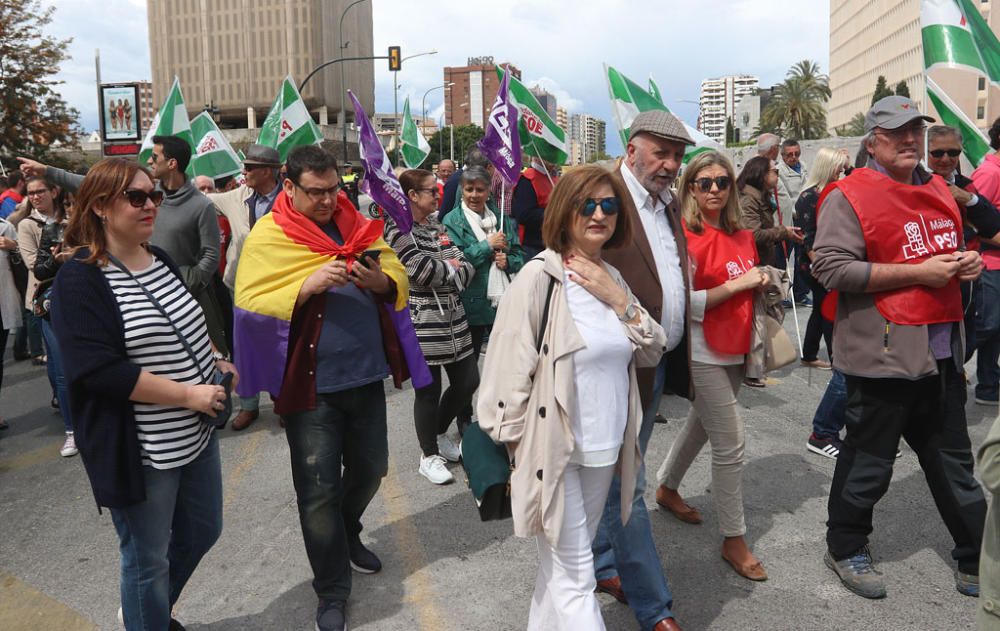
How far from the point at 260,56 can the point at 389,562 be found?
92.2 m

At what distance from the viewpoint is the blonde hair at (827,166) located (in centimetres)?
691

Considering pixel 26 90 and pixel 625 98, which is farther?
pixel 26 90

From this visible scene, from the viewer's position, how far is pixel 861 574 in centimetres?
358

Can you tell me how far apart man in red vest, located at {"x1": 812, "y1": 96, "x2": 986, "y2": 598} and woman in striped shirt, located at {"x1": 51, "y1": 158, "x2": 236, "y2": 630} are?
2.67 metres

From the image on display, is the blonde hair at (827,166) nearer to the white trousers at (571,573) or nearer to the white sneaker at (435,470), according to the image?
the white sneaker at (435,470)

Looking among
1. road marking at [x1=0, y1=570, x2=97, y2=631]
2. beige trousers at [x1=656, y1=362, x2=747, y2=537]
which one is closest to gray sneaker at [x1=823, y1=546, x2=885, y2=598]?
beige trousers at [x1=656, y1=362, x2=747, y2=537]

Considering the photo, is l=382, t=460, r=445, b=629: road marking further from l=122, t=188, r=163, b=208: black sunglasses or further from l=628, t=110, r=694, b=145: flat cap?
l=628, t=110, r=694, b=145: flat cap

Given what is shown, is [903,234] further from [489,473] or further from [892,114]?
[489,473]

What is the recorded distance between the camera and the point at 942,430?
11.8 feet

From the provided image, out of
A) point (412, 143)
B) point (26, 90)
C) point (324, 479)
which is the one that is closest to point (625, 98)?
point (324, 479)

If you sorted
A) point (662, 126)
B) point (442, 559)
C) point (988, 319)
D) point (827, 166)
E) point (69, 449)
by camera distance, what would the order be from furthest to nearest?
point (827, 166), point (988, 319), point (69, 449), point (442, 559), point (662, 126)

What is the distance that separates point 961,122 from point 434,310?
3695 mm

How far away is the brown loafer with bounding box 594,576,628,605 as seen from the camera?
11.6 feet

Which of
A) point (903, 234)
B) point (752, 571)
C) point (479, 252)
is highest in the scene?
point (903, 234)
